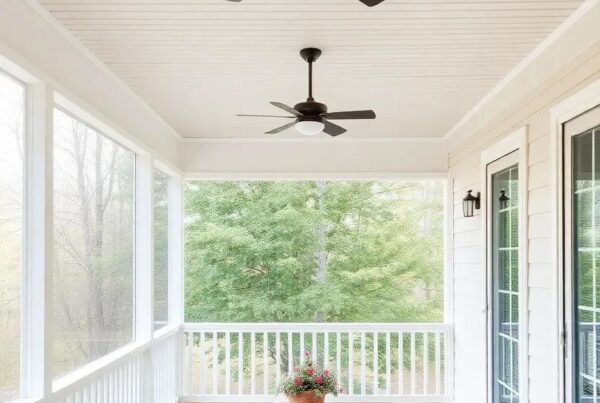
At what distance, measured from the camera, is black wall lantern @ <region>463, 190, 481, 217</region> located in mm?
5125

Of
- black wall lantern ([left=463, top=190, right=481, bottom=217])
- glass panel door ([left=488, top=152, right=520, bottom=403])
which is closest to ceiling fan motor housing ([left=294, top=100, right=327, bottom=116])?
glass panel door ([left=488, top=152, right=520, bottom=403])

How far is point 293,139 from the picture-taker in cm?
641

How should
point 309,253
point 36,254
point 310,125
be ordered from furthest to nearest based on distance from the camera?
point 309,253
point 310,125
point 36,254

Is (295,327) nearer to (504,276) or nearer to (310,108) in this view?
(504,276)

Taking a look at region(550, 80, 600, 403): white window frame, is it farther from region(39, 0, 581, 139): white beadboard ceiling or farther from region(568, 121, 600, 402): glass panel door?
region(39, 0, 581, 139): white beadboard ceiling

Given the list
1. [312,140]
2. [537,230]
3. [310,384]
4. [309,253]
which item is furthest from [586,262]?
[309,253]

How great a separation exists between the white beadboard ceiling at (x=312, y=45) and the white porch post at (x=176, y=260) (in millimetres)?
1389

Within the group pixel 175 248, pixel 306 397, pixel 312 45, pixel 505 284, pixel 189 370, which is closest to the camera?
pixel 312 45

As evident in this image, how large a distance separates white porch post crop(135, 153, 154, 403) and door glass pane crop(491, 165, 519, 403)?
2.71 metres

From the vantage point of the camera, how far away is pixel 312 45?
350 centimetres

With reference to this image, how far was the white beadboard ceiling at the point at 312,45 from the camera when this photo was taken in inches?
119

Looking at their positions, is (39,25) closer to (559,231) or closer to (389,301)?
(559,231)

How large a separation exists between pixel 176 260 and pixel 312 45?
349 cm

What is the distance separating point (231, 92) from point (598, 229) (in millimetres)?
2688
